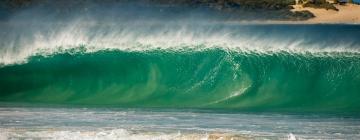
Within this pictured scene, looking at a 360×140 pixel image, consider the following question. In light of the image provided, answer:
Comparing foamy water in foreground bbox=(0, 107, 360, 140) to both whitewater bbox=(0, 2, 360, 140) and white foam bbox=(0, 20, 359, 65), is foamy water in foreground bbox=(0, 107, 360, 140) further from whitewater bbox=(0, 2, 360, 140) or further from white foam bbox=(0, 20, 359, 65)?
white foam bbox=(0, 20, 359, 65)

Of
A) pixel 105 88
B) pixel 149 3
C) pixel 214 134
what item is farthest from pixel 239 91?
pixel 149 3

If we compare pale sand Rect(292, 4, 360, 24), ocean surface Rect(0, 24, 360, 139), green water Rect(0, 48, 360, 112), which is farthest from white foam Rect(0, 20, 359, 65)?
pale sand Rect(292, 4, 360, 24)

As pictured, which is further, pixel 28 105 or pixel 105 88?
pixel 105 88

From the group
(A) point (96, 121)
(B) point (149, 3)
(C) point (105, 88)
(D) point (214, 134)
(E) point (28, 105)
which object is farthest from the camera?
(B) point (149, 3)

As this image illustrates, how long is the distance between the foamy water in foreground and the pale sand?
7757cm

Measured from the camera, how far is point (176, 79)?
58.3 feet

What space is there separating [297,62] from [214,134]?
8.90 metres

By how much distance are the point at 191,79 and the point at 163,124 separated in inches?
242

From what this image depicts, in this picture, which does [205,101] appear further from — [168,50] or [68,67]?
[68,67]

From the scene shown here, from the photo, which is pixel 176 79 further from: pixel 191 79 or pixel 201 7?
pixel 201 7

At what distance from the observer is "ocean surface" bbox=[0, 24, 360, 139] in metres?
12.9

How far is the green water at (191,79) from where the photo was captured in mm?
16453

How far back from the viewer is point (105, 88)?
1788 centimetres

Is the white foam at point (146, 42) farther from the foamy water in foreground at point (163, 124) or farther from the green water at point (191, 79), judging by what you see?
the foamy water in foreground at point (163, 124)
